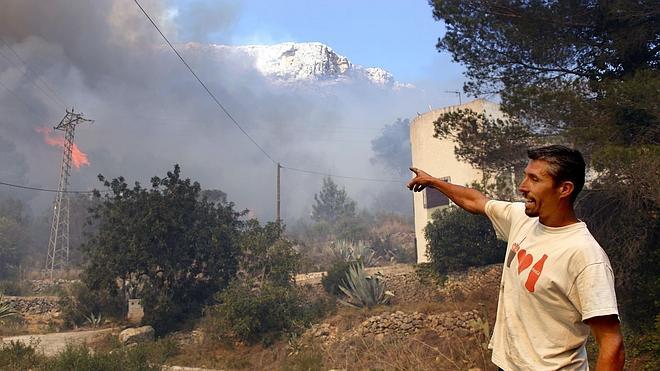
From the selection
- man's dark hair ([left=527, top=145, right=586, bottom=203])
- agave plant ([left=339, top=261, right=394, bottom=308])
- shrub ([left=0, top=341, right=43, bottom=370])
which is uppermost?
man's dark hair ([left=527, top=145, right=586, bottom=203])

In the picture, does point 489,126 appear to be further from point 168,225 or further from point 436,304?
point 168,225

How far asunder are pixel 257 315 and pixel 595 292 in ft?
37.1

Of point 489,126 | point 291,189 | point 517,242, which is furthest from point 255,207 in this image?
point 517,242

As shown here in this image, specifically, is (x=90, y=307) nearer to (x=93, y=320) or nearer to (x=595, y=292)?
(x=93, y=320)

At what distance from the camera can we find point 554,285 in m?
1.75

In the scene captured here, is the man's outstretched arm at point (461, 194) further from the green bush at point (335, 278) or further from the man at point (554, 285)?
the green bush at point (335, 278)

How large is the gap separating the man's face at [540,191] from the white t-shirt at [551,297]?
7 centimetres

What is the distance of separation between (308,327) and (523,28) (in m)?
7.72

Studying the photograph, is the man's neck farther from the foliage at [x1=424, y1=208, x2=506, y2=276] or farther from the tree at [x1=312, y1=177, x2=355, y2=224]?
the tree at [x1=312, y1=177, x2=355, y2=224]

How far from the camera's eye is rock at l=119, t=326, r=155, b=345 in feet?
43.5

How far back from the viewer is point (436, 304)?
11.9 m

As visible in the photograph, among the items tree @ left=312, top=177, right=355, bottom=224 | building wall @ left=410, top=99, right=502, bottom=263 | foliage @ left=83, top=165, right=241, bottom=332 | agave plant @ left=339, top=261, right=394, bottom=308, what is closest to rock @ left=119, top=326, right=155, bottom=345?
foliage @ left=83, top=165, right=241, bottom=332

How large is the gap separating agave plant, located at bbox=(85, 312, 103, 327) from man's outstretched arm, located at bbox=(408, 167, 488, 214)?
17318 millimetres

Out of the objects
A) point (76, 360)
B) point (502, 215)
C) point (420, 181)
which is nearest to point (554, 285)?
point (502, 215)
